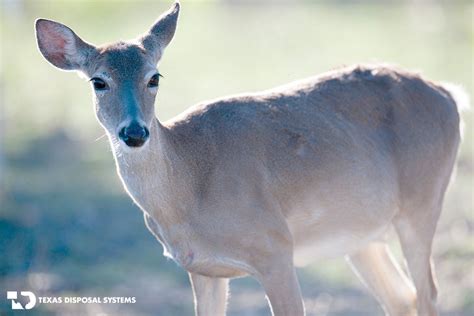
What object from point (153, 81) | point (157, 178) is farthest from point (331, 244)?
point (153, 81)

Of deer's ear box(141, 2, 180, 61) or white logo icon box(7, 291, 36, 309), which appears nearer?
deer's ear box(141, 2, 180, 61)

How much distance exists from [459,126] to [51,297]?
3.95 m

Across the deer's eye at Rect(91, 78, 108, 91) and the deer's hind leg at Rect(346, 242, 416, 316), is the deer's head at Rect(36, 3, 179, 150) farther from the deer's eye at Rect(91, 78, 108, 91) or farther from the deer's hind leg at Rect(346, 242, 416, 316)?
the deer's hind leg at Rect(346, 242, 416, 316)

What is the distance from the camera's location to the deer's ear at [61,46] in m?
7.75

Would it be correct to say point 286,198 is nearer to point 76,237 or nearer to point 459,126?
point 459,126

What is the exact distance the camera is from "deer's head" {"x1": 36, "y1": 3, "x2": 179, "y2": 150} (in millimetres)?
7215

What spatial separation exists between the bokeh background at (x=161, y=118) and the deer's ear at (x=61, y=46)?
9.81 feet

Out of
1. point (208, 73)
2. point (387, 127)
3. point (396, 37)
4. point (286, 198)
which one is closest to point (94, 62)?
point (286, 198)

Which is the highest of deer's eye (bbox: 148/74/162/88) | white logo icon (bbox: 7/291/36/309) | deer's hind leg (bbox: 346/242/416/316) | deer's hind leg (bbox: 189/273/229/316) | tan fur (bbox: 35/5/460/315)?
deer's eye (bbox: 148/74/162/88)

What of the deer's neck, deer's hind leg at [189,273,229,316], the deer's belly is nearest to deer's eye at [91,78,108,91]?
the deer's neck

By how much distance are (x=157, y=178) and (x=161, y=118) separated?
10.2 metres

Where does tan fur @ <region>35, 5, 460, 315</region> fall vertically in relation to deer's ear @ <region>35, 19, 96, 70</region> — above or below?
below

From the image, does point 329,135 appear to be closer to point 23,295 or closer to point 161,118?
point 23,295

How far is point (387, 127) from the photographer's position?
8.62 m
